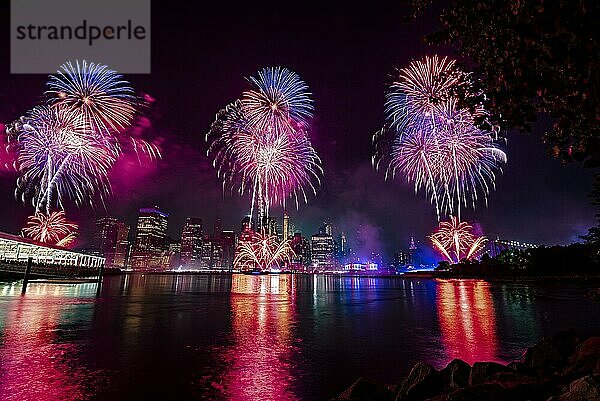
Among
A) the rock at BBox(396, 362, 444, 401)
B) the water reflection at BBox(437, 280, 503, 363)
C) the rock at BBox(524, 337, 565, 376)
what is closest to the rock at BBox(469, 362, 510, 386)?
the rock at BBox(396, 362, 444, 401)

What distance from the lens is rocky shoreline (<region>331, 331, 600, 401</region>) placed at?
650 centimetres

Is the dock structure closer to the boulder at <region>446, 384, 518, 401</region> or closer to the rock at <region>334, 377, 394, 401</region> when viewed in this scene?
the rock at <region>334, 377, 394, 401</region>

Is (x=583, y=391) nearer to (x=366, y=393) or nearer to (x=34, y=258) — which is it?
(x=366, y=393)

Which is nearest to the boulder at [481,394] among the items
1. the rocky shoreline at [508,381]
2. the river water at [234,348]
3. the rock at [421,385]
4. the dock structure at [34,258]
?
the rocky shoreline at [508,381]

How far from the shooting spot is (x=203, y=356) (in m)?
13.9

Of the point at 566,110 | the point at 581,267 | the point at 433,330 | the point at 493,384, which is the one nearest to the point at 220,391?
the point at 493,384

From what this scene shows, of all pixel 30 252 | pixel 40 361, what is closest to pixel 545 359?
pixel 40 361

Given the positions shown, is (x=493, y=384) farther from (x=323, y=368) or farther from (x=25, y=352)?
(x=25, y=352)

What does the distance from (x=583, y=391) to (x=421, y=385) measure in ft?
10.5

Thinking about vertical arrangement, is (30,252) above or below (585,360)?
above

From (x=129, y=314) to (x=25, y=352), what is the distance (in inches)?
488

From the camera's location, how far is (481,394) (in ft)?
21.4

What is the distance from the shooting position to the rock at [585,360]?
8.24 metres

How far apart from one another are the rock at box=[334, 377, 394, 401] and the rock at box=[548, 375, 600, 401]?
315 centimetres
